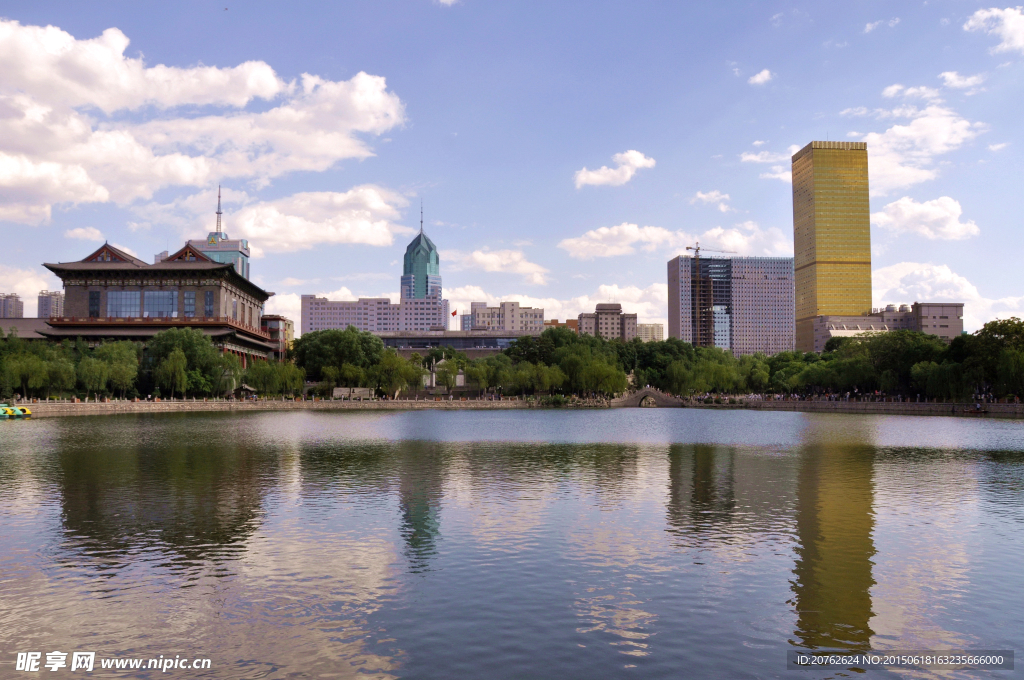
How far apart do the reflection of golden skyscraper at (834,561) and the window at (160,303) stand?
3974 inches

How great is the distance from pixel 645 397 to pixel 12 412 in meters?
81.2

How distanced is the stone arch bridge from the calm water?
265ft

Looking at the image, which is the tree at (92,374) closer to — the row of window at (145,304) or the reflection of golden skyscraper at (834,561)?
the row of window at (145,304)

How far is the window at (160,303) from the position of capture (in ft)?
356

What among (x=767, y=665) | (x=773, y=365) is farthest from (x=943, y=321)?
(x=767, y=665)

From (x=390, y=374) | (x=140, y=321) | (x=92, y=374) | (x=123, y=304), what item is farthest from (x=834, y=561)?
(x=123, y=304)

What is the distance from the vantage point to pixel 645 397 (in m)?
115

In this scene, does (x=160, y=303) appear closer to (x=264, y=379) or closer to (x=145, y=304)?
(x=145, y=304)

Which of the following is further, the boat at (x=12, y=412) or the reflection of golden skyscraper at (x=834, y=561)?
the boat at (x=12, y=412)

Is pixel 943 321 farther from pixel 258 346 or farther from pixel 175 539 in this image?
pixel 175 539

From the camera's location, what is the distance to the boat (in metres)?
57.7

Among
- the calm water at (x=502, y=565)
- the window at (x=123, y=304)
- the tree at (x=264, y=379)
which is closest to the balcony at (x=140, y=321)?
the window at (x=123, y=304)

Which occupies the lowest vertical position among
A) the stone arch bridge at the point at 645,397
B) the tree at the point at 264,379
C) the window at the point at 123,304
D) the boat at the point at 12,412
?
the stone arch bridge at the point at 645,397

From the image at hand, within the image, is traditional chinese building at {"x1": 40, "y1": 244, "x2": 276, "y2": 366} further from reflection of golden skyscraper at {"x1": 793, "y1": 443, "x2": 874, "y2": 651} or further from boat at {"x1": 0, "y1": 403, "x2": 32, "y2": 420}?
reflection of golden skyscraper at {"x1": 793, "y1": 443, "x2": 874, "y2": 651}
